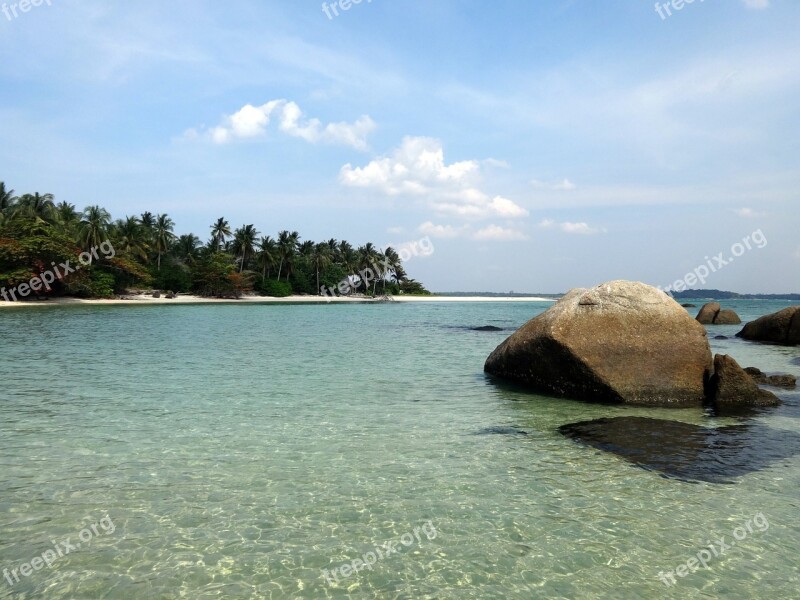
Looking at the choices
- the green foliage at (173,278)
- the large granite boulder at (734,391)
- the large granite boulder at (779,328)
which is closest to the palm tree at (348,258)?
the green foliage at (173,278)

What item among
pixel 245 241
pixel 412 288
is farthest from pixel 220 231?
pixel 412 288

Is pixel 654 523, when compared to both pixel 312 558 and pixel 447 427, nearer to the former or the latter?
pixel 312 558

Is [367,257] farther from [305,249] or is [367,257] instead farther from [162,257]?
[162,257]

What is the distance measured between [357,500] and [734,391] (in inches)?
397

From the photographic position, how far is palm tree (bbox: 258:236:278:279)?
95.7 metres

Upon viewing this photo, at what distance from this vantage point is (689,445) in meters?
8.66

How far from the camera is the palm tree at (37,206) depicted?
6631 centimetres

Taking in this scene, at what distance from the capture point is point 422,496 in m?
6.48

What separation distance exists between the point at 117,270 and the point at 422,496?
7591 centimetres
